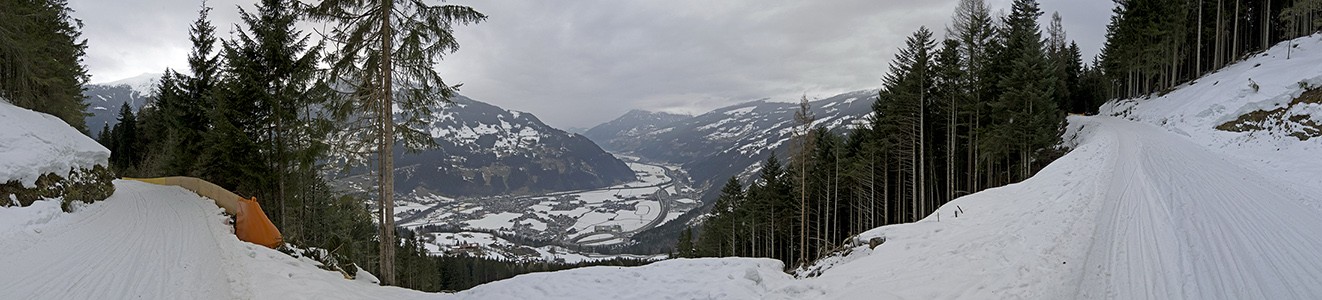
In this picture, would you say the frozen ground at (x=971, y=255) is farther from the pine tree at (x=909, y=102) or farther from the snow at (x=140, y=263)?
the pine tree at (x=909, y=102)

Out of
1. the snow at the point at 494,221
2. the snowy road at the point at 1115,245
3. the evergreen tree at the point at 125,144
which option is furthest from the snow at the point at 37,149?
the snow at the point at 494,221

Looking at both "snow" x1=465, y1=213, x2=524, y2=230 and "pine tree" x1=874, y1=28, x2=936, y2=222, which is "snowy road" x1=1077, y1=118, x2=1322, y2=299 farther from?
"snow" x1=465, y1=213, x2=524, y2=230

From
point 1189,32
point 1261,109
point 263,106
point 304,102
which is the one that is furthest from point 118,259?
point 1189,32

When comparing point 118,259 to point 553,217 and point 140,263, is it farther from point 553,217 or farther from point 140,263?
point 553,217

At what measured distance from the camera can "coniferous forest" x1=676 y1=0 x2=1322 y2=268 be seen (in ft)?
77.9

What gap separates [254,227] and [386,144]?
408 cm

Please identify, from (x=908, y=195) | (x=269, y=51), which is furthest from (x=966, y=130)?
(x=269, y=51)

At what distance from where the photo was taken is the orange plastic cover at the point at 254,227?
38.3ft

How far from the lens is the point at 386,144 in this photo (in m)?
11.0

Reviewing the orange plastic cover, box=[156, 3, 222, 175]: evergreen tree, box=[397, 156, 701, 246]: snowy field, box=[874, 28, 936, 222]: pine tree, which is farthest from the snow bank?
box=[397, 156, 701, 246]: snowy field

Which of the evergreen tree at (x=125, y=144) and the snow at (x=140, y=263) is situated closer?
the snow at (x=140, y=263)

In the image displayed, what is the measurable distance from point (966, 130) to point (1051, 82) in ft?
16.1

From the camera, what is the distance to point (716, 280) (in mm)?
8422

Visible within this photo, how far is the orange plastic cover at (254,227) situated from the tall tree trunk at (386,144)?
10.1ft
